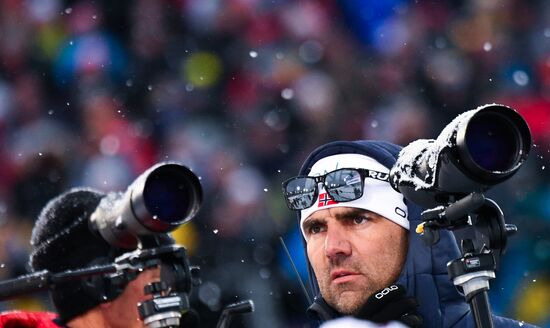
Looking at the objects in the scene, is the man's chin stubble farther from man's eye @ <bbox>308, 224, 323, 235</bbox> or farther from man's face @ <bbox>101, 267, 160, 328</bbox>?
man's face @ <bbox>101, 267, 160, 328</bbox>

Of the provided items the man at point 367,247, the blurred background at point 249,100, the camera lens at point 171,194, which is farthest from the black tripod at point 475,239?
the blurred background at point 249,100

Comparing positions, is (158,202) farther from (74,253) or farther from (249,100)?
(249,100)

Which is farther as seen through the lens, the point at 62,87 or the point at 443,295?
the point at 62,87

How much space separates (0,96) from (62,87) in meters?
0.54

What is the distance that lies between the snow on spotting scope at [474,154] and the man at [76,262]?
1419 mm

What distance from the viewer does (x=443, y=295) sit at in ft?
9.15

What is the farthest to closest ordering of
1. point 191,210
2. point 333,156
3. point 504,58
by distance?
point 504,58, point 333,156, point 191,210

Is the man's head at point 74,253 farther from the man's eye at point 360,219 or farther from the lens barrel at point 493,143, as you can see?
the lens barrel at point 493,143

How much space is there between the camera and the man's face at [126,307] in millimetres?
3027

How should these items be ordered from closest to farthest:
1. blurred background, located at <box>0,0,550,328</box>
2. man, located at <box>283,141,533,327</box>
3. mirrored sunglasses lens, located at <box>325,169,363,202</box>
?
man, located at <box>283,141,533,327</box> < mirrored sunglasses lens, located at <box>325,169,363,202</box> < blurred background, located at <box>0,0,550,328</box>

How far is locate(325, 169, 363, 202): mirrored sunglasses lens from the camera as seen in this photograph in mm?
2965

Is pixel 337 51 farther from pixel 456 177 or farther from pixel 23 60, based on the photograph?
pixel 456 177

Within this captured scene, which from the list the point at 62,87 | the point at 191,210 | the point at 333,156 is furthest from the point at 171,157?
the point at 191,210

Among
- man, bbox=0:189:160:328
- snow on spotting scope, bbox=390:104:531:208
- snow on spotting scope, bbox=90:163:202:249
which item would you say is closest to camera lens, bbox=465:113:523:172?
snow on spotting scope, bbox=390:104:531:208
